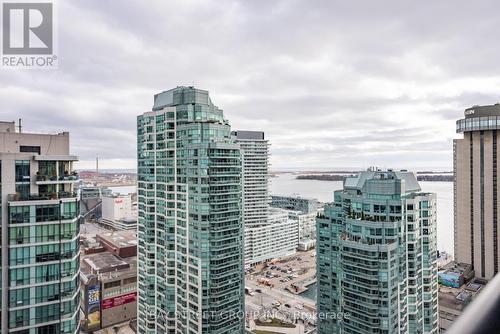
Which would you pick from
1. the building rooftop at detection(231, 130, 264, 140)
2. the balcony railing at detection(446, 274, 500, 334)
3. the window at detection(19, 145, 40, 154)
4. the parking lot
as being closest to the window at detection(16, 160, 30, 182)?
the window at detection(19, 145, 40, 154)

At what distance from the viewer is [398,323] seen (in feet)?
64.1

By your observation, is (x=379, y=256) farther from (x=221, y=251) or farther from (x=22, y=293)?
(x=22, y=293)

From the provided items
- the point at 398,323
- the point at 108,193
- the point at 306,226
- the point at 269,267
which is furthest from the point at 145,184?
the point at 108,193

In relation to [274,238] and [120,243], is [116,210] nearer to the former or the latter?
[120,243]

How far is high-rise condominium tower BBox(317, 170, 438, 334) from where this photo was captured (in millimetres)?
18906

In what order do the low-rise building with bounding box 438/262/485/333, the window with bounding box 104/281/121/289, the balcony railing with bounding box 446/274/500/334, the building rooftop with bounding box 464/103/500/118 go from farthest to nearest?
the building rooftop with bounding box 464/103/500/118
the window with bounding box 104/281/121/289
the low-rise building with bounding box 438/262/485/333
the balcony railing with bounding box 446/274/500/334

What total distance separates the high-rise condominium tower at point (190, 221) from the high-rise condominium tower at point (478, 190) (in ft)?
121

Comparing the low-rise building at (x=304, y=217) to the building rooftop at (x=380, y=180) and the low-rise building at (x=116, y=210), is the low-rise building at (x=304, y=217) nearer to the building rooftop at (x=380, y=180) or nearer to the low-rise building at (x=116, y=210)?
the low-rise building at (x=116, y=210)

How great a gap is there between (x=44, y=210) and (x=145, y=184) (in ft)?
44.6

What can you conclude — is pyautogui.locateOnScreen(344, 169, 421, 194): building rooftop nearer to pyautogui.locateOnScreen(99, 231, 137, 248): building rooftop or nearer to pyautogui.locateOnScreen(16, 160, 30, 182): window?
pyautogui.locateOnScreen(16, 160, 30, 182): window

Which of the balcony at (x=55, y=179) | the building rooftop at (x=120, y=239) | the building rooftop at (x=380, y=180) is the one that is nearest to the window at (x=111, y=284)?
the building rooftop at (x=120, y=239)

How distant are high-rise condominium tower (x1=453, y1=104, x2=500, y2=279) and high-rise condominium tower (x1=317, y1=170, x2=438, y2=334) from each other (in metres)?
26.4

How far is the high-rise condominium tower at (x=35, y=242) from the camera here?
11.7 m

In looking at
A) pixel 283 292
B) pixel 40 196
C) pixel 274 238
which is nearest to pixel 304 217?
pixel 274 238
